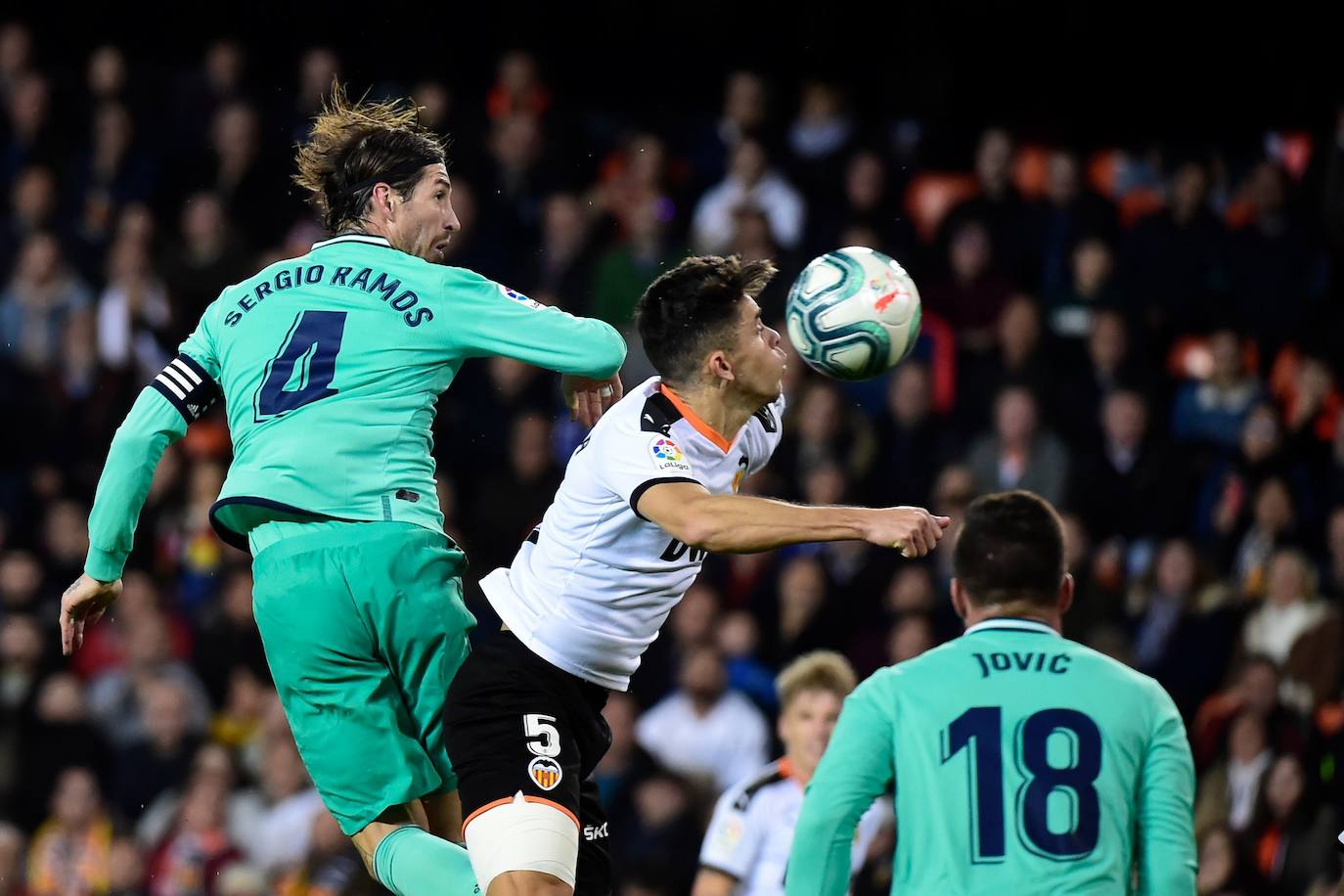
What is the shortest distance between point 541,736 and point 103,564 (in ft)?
4.48

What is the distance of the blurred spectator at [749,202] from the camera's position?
11.9 metres

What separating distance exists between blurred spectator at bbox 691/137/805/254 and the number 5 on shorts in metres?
6.99

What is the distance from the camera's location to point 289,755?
10.5m

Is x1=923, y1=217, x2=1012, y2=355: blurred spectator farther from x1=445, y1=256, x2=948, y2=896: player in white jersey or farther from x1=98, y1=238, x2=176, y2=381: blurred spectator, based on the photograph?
x1=445, y1=256, x2=948, y2=896: player in white jersey

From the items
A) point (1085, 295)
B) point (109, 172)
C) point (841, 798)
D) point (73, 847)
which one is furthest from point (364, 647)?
point (109, 172)

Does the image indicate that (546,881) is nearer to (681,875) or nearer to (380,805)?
(380,805)

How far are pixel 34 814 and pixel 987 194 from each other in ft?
21.8

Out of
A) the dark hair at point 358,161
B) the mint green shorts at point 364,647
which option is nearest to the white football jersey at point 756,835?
the mint green shorts at point 364,647

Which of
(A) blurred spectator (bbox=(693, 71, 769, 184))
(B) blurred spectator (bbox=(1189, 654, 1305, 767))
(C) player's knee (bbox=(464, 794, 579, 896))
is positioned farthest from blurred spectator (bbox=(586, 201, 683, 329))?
(C) player's knee (bbox=(464, 794, 579, 896))

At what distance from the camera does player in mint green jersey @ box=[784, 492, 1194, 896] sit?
420 cm

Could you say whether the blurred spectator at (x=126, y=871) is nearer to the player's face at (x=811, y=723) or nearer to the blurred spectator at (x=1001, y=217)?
the player's face at (x=811, y=723)

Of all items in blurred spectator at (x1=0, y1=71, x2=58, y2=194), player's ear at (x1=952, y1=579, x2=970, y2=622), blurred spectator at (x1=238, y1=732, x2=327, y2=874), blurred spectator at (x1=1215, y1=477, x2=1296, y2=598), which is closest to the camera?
player's ear at (x1=952, y1=579, x2=970, y2=622)

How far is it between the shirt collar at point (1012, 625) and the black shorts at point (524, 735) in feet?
4.25

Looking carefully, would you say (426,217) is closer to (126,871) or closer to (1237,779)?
(1237,779)
